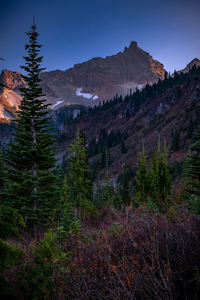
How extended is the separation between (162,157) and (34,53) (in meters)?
16.8

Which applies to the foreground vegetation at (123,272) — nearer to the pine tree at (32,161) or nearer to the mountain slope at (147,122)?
the pine tree at (32,161)

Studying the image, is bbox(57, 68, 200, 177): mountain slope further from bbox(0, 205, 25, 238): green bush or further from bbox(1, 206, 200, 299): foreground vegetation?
bbox(0, 205, 25, 238): green bush

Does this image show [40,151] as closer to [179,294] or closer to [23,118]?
[23,118]

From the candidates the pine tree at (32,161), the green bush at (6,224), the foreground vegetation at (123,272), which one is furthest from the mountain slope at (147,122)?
the green bush at (6,224)

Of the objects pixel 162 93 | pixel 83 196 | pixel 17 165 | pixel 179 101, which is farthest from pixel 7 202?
pixel 162 93

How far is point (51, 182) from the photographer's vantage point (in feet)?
31.7

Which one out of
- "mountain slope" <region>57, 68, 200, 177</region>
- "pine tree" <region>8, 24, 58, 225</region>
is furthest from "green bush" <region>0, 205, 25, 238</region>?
"mountain slope" <region>57, 68, 200, 177</region>

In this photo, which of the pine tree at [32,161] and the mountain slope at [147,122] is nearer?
the pine tree at [32,161]

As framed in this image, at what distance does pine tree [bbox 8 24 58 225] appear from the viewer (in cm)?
849

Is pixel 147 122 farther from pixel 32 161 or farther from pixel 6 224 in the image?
pixel 6 224

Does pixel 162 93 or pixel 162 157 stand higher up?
pixel 162 93

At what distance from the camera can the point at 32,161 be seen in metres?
9.45

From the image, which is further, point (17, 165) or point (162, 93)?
point (162, 93)

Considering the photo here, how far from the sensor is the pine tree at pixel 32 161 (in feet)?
27.9
